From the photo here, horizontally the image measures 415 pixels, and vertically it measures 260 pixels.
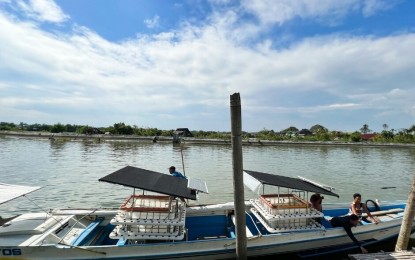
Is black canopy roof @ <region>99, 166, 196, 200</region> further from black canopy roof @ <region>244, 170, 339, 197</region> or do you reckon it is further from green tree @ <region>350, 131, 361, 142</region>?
green tree @ <region>350, 131, 361, 142</region>

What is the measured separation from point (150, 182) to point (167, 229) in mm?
1440

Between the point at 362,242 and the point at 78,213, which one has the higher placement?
the point at 78,213

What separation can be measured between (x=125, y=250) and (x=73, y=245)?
59.0 inches

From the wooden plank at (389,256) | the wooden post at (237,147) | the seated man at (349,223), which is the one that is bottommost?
the wooden plank at (389,256)

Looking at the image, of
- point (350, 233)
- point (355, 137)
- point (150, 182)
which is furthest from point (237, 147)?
point (355, 137)

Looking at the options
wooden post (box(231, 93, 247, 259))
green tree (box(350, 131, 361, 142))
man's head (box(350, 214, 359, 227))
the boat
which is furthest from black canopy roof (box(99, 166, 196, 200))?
green tree (box(350, 131, 361, 142))

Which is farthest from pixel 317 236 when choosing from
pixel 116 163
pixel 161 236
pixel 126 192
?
pixel 116 163

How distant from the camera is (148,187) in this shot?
830 cm

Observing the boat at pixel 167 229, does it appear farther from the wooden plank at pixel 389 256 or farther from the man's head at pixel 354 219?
the wooden plank at pixel 389 256

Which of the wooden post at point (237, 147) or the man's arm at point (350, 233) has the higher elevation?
the wooden post at point (237, 147)

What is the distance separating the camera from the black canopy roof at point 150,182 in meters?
8.21

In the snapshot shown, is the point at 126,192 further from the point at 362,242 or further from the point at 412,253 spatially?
the point at 412,253

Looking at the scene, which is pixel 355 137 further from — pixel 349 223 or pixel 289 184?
pixel 289 184

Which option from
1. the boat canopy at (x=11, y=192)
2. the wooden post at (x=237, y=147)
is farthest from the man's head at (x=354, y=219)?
the boat canopy at (x=11, y=192)
